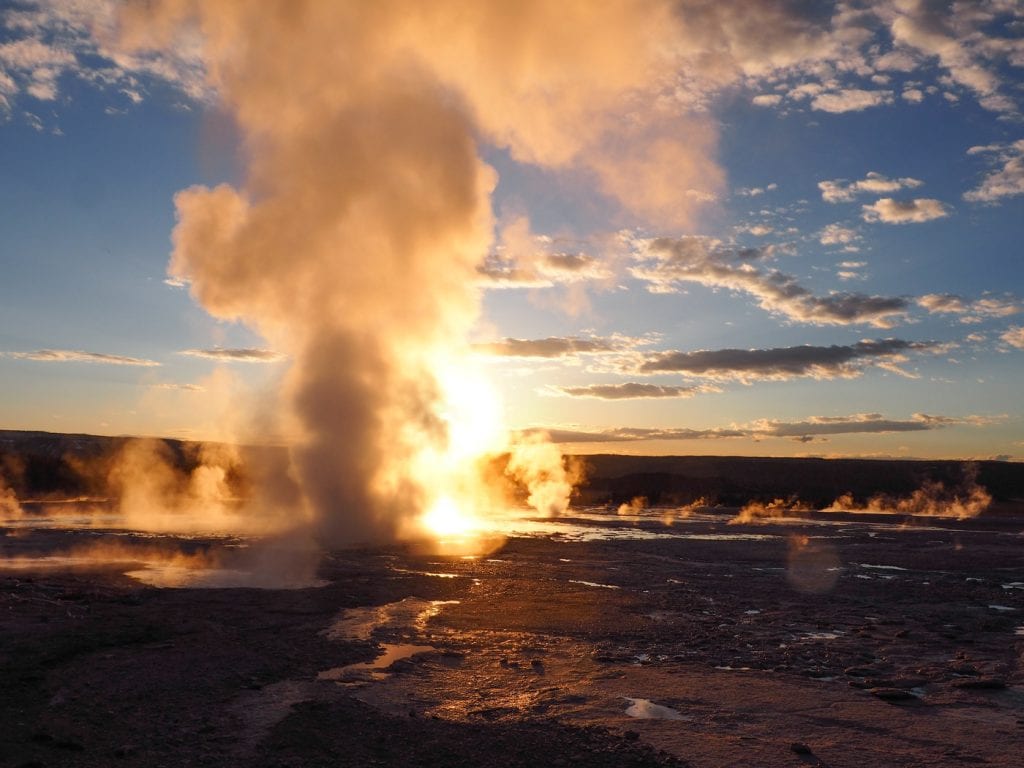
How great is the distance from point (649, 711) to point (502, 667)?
237 cm

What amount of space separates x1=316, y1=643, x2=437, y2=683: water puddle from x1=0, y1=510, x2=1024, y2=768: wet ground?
5 cm

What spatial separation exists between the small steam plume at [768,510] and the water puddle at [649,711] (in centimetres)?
3078

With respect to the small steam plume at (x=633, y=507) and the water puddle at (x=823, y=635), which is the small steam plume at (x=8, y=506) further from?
the water puddle at (x=823, y=635)

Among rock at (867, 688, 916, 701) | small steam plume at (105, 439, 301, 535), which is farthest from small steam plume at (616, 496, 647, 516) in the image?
rock at (867, 688, 916, 701)

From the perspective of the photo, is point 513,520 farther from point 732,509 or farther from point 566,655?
point 566,655

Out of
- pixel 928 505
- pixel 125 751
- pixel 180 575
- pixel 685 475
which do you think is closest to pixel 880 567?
pixel 180 575

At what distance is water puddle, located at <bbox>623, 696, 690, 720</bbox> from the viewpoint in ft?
25.8

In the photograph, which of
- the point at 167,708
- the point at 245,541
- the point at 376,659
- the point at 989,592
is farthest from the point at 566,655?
the point at 245,541

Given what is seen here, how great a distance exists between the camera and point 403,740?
7.13 m

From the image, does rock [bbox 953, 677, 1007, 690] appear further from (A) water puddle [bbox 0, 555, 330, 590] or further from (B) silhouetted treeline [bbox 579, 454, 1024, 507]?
(B) silhouetted treeline [bbox 579, 454, 1024, 507]

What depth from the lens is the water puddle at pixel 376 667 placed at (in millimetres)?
9234

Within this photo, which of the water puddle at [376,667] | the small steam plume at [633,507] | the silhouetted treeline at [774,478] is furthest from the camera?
the silhouetted treeline at [774,478]

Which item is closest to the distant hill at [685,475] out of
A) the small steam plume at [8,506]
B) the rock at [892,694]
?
the small steam plume at [8,506]

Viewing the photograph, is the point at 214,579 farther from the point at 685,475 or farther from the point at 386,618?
the point at 685,475
